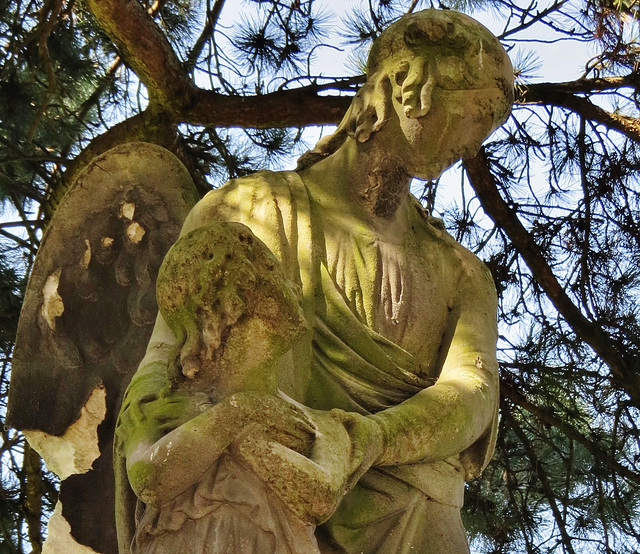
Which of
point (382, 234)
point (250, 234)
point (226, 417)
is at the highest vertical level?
point (382, 234)

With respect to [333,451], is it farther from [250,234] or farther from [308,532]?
[250,234]

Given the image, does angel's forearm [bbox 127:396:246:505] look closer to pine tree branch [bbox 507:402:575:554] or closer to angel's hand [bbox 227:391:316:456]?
angel's hand [bbox 227:391:316:456]

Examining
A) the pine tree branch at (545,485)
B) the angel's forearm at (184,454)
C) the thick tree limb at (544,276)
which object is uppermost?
the thick tree limb at (544,276)

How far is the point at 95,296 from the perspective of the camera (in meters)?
4.50

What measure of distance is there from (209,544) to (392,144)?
122 centimetres

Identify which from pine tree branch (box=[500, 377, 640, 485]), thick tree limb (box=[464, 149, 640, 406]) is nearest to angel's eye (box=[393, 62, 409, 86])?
thick tree limb (box=[464, 149, 640, 406])

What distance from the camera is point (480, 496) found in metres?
6.55

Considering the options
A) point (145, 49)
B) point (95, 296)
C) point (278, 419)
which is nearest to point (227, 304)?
point (278, 419)

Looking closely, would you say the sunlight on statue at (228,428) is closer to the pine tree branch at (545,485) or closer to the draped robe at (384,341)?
the draped robe at (384,341)

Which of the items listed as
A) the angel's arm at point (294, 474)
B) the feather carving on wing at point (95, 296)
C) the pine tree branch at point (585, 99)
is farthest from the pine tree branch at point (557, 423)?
the angel's arm at point (294, 474)

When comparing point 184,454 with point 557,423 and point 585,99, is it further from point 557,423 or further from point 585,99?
point 585,99

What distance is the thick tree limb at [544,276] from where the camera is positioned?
6070 millimetres

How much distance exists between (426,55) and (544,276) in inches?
101

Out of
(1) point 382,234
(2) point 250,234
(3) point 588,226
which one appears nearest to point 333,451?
(2) point 250,234
